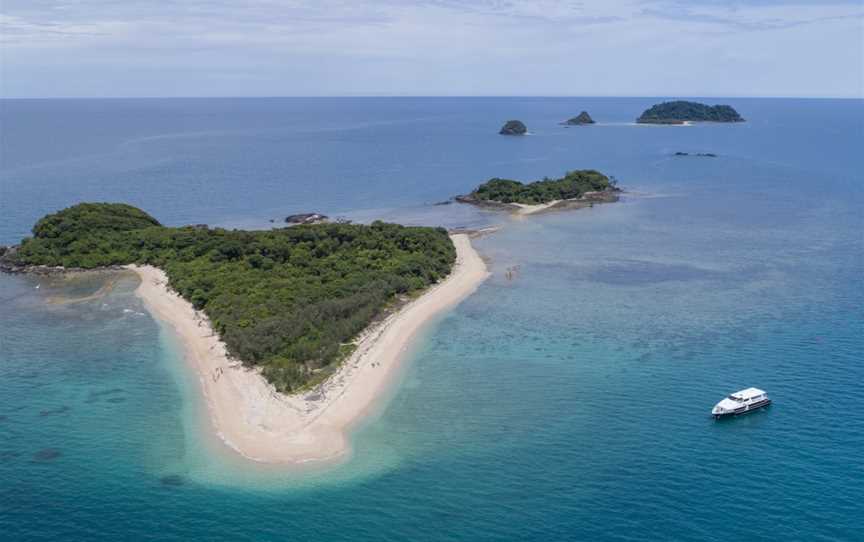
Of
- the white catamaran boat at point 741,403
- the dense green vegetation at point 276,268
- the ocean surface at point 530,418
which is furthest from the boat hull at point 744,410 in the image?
the dense green vegetation at point 276,268

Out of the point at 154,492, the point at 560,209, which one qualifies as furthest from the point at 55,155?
the point at 154,492

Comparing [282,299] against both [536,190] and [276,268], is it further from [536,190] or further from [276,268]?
[536,190]

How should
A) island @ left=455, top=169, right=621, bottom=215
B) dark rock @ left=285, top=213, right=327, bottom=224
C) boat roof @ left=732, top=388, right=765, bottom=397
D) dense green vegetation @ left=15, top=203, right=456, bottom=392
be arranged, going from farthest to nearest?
island @ left=455, top=169, right=621, bottom=215 < dark rock @ left=285, top=213, right=327, bottom=224 < dense green vegetation @ left=15, top=203, right=456, bottom=392 < boat roof @ left=732, top=388, right=765, bottom=397

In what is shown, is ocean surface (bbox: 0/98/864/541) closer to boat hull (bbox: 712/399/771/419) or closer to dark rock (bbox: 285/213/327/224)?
boat hull (bbox: 712/399/771/419)

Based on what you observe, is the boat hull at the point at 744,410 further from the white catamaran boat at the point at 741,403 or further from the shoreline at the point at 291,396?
the shoreline at the point at 291,396

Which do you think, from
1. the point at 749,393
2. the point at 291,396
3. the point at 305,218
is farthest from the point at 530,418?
the point at 305,218

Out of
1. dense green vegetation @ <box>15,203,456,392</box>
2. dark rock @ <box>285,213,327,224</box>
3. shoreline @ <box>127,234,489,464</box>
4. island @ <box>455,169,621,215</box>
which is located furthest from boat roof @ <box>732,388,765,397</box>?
island @ <box>455,169,621,215</box>
